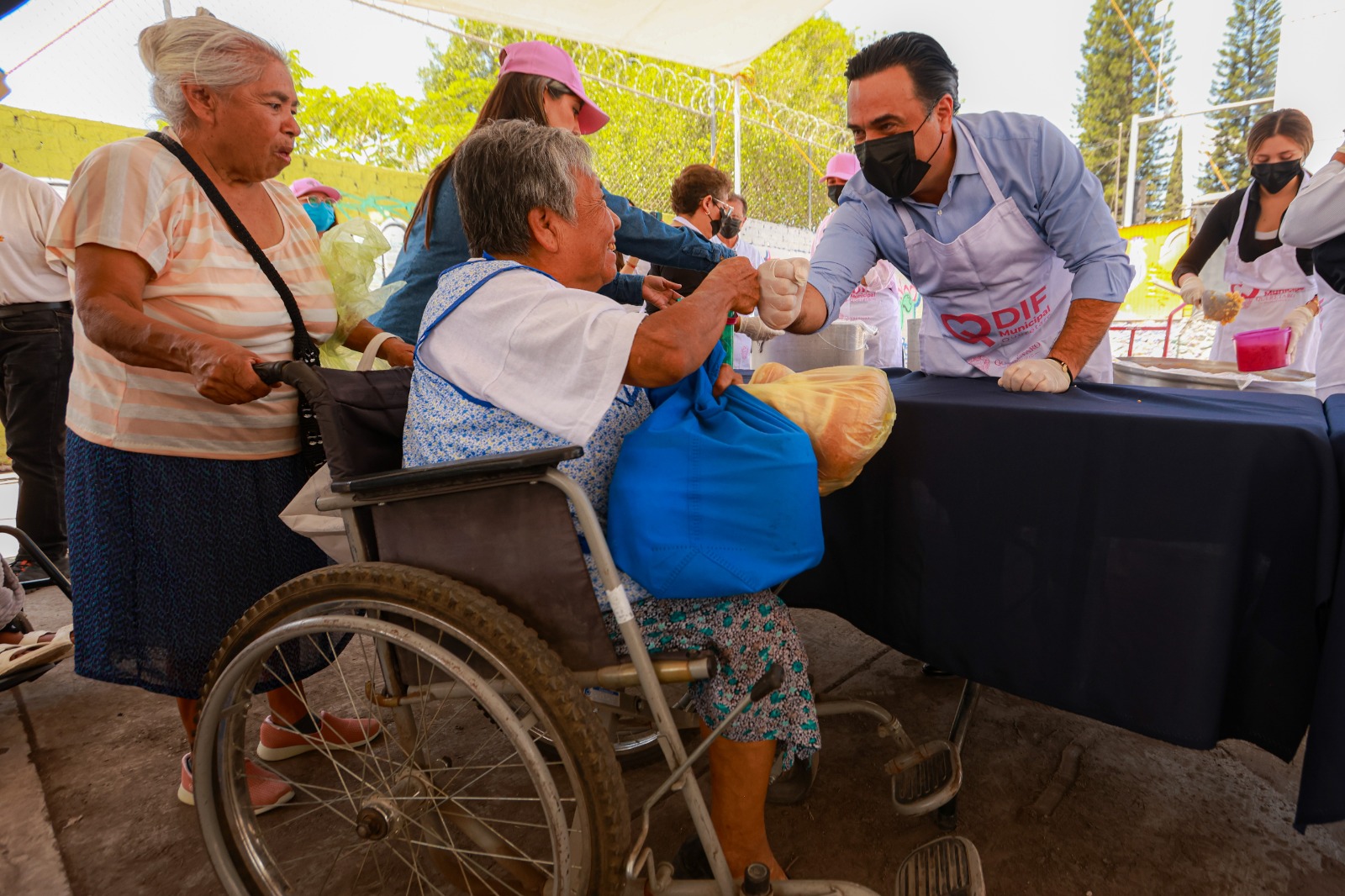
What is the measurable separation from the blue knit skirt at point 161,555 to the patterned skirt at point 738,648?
35.6 inches

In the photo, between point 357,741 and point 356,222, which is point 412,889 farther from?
point 356,222

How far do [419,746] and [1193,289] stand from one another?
3.67 m

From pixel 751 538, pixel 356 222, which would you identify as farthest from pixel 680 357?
pixel 356 222

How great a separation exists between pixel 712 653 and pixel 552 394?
517mm

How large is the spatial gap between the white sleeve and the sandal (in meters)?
3.70

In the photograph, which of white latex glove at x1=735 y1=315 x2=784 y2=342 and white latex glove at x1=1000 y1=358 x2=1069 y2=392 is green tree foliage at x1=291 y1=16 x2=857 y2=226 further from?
white latex glove at x1=1000 y1=358 x2=1069 y2=392

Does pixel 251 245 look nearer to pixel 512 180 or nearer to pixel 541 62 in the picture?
pixel 512 180

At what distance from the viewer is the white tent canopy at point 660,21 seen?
534 cm

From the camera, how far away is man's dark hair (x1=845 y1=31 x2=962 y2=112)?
69.9 inches

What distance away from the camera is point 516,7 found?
5.33 meters

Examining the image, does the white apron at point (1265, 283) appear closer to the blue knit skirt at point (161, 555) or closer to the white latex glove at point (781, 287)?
the white latex glove at point (781, 287)

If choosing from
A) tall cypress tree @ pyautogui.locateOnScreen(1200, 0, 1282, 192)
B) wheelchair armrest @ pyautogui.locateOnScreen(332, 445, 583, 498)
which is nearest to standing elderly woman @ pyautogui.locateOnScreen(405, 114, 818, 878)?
wheelchair armrest @ pyautogui.locateOnScreen(332, 445, 583, 498)

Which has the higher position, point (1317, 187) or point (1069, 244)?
point (1317, 187)

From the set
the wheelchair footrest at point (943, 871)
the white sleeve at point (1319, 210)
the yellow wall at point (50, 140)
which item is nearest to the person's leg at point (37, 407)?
the yellow wall at point (50, 140)
